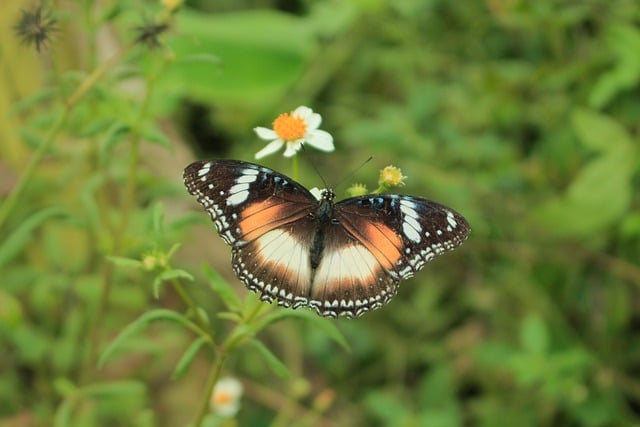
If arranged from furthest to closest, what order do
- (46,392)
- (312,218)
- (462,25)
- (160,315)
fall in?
(462,25)
(46,392)
(312,218)
(160,315)

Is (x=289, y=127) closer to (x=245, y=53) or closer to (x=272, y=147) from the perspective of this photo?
(x=272, y=147)

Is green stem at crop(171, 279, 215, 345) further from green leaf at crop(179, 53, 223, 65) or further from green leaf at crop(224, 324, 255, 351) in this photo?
green leaf at crop(179, 53, 223, 65)

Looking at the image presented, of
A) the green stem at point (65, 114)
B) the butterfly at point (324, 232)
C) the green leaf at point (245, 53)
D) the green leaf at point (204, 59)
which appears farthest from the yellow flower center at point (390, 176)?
the green leaf at point (245, 53)

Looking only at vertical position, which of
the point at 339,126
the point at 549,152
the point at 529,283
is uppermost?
the point at 339,126

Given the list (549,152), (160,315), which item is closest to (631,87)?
(549,152)

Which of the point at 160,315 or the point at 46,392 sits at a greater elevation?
the point at 46,392

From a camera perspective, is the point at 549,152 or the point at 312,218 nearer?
the point at 312,218

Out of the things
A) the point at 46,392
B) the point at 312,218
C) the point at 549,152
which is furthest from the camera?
the point at 549,152

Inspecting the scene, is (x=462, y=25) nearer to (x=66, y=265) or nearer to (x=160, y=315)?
(x=66, y=265)

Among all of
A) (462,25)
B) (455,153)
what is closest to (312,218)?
(455,153)
